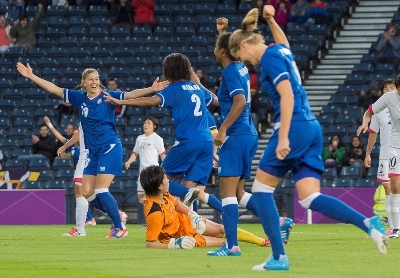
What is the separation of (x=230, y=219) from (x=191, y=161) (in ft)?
5.24

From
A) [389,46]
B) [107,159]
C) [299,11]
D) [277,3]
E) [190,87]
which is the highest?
[277,3]

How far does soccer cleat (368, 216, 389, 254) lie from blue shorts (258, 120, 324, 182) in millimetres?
598

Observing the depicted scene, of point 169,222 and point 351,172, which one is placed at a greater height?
point 169,222

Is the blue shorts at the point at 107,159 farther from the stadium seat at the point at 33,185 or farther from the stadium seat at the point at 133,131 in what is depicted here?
the stadium seat at the point at 133,131

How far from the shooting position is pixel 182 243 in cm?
1116

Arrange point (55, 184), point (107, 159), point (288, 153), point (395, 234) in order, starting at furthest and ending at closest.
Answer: point (55, 184)
point (395, 234)
point (107, 159)
point (288, 153)

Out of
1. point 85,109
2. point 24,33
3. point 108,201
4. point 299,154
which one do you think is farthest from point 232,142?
point 24,33

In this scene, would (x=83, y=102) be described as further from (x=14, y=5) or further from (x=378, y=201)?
(x=14, y=5)

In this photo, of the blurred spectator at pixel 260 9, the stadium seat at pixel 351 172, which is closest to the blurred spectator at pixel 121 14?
the blurred spectator at pixel 260 9

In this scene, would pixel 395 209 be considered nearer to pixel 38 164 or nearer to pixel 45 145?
pixel 38 164

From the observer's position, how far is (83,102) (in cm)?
1409

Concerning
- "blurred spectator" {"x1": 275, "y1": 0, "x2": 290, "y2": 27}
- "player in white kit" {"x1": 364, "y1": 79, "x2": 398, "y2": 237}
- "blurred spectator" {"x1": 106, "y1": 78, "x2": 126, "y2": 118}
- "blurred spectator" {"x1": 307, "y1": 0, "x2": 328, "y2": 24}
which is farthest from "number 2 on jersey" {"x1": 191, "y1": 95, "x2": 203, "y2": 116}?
"blurred spectator" {"x1": 307, "y1": 0, "x2": 328, "y2": 24}

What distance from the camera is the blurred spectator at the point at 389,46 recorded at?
2616cm

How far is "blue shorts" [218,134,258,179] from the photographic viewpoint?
10.5 m
